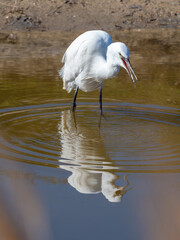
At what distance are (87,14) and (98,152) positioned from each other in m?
10.9

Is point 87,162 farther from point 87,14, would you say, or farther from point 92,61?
point 87,14

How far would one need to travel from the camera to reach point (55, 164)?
11.1ft

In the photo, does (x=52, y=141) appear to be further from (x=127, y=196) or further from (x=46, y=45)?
(x=46, y=45)

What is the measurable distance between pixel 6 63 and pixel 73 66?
3.58 metres

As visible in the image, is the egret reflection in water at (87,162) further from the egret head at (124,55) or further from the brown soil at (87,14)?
the brown soil at (87,14)

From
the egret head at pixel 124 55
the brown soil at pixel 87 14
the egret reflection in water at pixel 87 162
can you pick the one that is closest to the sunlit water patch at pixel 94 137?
the egret reflection in water at pixel 87 162

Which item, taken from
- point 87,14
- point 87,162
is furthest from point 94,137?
point 87,14

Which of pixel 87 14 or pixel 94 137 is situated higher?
pixel 87 14

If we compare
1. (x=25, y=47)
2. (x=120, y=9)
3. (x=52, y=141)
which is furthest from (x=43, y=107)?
(x=120, y=9)

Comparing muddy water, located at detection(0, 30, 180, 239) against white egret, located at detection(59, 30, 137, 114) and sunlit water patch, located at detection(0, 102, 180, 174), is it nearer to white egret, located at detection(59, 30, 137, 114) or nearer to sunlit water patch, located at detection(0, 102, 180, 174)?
sunlit water patch, located at detection(0, 102, 180, 174)

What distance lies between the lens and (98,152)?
3799 millimetres

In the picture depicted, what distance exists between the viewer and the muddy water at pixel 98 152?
2.17m

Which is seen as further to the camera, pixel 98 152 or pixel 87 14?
pixel 87 14

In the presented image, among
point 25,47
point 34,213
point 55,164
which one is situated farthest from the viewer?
point 25,47
